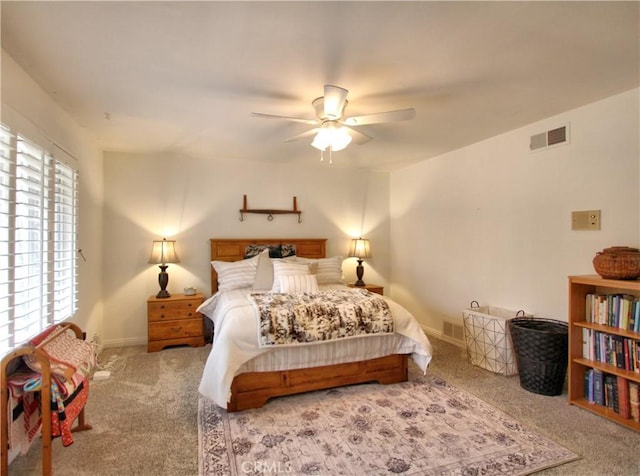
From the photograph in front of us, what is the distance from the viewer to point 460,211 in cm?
419

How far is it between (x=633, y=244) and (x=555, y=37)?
1.76 m

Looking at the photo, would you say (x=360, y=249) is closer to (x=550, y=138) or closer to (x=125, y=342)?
(x=550, y=138)

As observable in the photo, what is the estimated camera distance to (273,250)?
15.2ft

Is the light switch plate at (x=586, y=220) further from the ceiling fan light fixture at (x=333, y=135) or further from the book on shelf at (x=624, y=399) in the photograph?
the ceiling fan light fixture at (x=333, y=135)

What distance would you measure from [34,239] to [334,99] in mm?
2336

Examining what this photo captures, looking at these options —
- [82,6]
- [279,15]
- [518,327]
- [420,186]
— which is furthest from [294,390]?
[420,186]

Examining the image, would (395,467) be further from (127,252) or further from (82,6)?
(127,252)

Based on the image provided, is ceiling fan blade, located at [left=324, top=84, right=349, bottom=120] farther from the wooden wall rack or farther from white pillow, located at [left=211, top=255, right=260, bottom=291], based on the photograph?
the wooden wall rack

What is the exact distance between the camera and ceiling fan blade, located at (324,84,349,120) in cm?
210

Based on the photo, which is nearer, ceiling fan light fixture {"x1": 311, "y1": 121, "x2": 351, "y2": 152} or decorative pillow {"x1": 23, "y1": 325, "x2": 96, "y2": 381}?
decorative pillow {"x1": 23, "y1": 325, "x2": 96, "y2": 381}

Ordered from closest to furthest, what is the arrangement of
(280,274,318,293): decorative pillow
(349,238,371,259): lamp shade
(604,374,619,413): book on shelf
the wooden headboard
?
(604,374,619,413): book on shelf < (280,274,318,293): decorative pillow < the wooden headboard < (349,238,371,259): lamp shade

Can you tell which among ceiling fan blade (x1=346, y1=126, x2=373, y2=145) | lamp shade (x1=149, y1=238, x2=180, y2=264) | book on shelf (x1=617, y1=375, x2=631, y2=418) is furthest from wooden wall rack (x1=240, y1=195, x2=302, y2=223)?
book on shelf (x1=617, y1=375, x2=631, y2=418)

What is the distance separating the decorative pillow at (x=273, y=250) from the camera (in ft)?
15.0

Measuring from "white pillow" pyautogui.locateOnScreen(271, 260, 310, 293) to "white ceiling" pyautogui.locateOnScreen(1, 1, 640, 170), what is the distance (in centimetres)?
160
